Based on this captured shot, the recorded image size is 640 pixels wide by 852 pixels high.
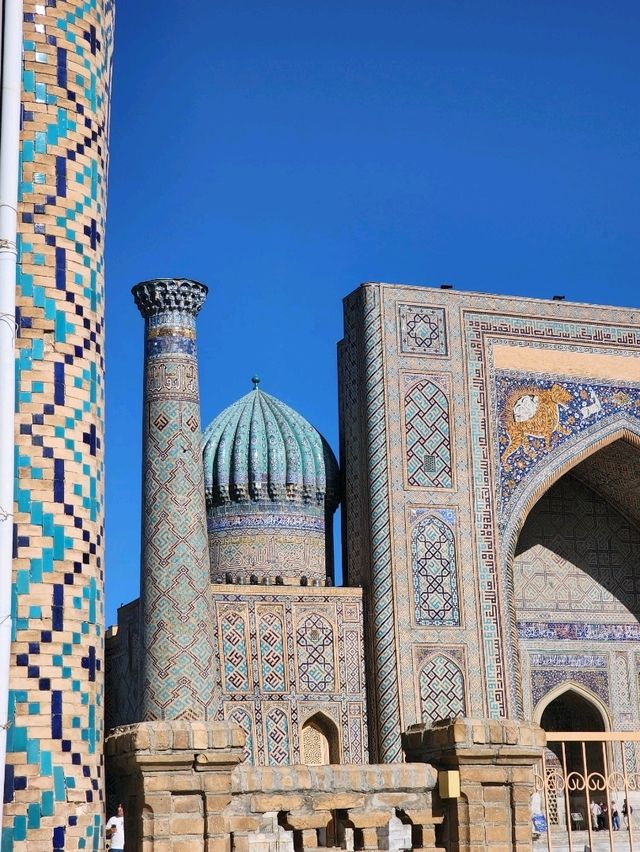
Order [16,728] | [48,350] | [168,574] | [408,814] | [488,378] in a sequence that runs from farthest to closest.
Answer: 1. [488,378]
2. [168,574]
3. [408,814]
4. [48,350]
5. [16,728]

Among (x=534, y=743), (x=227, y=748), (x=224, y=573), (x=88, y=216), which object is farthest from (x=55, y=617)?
(x=224, y=573)

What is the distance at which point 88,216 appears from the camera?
4.84 metres

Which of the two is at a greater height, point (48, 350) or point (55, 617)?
point (48, 350)

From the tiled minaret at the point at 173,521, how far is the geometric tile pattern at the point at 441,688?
1874 mm

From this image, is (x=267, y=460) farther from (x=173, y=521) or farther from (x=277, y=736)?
(x=277, y=736)

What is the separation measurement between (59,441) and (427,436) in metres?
7.97

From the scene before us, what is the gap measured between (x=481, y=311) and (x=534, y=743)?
8015 millimetres

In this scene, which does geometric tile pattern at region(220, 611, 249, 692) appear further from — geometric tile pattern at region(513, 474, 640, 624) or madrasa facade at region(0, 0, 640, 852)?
geometric tile pattern at region(513, 474, 640, 624)

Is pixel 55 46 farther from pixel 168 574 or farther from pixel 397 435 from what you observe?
pixel 397 435

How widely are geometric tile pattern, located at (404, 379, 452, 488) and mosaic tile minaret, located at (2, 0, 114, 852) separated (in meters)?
7.38

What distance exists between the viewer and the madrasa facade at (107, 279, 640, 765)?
1151cm

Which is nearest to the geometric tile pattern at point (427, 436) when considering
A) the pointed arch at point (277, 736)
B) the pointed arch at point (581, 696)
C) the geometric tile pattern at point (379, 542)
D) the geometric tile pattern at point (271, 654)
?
the geometric tile pattern at point (379, 542)

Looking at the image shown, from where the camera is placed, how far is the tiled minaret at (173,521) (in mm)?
10750

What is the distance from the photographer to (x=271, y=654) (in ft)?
38.4
